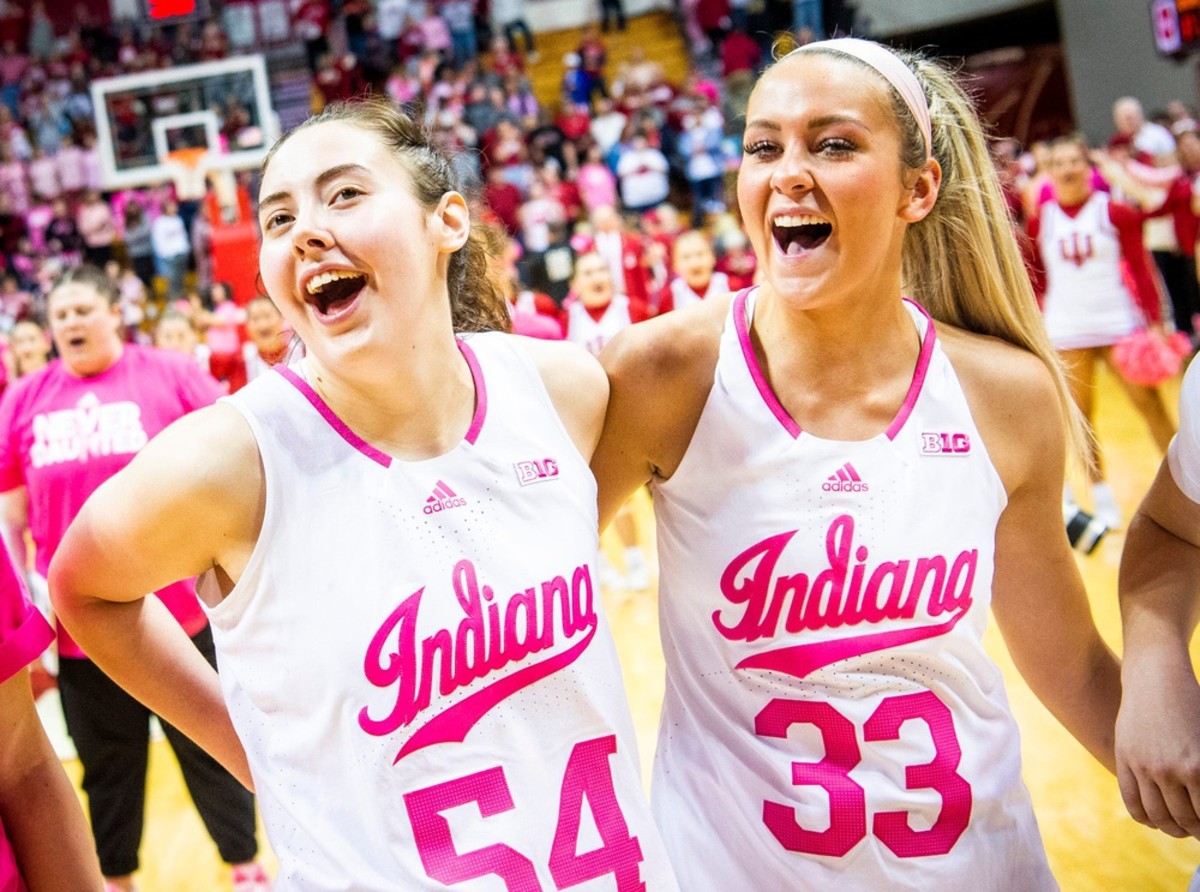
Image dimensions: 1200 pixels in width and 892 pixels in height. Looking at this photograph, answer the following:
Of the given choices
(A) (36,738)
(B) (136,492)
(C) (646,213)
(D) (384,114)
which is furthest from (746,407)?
(C) (646,213)

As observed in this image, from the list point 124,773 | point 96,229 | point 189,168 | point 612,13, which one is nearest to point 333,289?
point 124,773

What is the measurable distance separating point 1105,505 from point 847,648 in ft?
15.9

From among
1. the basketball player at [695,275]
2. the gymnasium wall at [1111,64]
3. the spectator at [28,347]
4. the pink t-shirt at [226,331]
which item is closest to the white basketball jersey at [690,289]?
the basketball player at [695,275]

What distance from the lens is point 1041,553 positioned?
1.88m

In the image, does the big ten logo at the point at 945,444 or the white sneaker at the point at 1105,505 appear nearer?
the big ten logo at the point at 945,444

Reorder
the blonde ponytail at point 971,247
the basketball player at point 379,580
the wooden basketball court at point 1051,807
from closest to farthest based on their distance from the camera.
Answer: the basketball player at point 379,580 < the blonde ponytail at point 971,247 < the wooden basketball court at point 1051,807

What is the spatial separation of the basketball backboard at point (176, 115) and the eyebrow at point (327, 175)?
10551 mm

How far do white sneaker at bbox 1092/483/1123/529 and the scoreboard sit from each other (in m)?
7.14

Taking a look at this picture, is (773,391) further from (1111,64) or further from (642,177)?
(1111,64)

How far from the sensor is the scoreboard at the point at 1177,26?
1126 cm

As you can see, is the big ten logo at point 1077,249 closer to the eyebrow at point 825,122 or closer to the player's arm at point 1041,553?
the player's arm at point 1041,553

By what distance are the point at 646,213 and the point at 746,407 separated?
12.4 meters

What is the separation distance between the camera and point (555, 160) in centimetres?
1450

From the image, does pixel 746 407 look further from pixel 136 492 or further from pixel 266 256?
pixel 136 492
